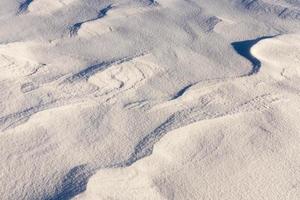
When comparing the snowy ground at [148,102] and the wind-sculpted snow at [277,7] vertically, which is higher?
the wind-sculpted snow at [277,7]

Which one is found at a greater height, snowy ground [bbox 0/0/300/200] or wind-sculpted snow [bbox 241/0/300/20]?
wind-sculpted snow [bbox 241/0/300/20]

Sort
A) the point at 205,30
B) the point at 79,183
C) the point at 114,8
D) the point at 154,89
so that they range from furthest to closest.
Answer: the point at 114,8
the point at 205,30
the point at 154,89
the point at 79,183

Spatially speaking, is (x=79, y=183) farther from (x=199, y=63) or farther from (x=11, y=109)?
(x=199, y=63)

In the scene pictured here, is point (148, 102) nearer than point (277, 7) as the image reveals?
Yes

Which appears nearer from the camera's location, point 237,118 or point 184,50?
point 237,118

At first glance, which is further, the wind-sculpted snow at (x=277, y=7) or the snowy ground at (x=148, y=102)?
the wind-sculpted snow at (x=277, y=7)

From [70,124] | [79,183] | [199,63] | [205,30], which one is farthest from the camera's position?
[205,30]

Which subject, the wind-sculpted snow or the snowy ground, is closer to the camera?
the snowy ground

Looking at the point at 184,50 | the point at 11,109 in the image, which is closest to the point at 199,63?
the point at 184,50
